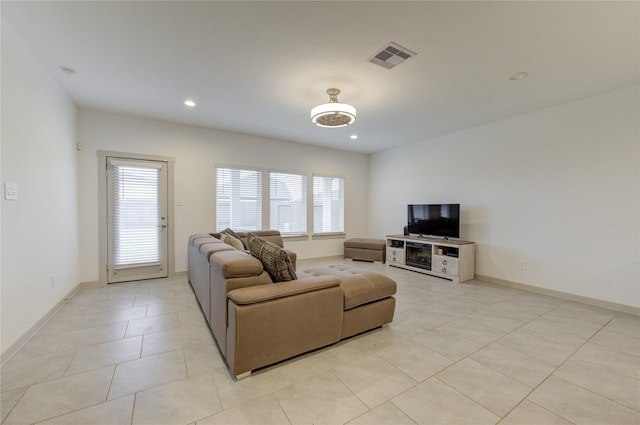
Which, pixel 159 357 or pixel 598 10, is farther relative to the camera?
pixel 159 357

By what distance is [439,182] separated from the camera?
5266mm

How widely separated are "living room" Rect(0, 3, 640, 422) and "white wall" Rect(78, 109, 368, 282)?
20 millimetres

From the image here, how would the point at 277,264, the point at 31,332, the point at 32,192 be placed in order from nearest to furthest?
the point at 277,264, the point at 31,332, the point at 32,192

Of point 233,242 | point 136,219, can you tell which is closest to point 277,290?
point 233,242

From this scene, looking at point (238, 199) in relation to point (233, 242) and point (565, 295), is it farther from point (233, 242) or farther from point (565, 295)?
point (565, 295)

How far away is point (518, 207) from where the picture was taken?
412 centimetres

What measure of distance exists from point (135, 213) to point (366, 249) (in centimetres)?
455

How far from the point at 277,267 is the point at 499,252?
403cm

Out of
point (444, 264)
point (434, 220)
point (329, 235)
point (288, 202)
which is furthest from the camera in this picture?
point (329, 235)

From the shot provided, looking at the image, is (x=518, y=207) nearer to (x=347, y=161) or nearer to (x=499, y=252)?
(x=499, y=252)

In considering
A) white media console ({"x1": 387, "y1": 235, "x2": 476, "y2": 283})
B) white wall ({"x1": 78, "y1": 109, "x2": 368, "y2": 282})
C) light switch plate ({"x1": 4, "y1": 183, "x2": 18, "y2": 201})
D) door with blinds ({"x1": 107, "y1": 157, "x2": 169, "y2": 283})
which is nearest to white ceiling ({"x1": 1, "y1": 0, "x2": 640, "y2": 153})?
white wall ({"x1": 78, "y1": 109, "x2": 368, "y2": 282})

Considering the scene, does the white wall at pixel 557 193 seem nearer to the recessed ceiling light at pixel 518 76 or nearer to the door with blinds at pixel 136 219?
the recessed ceiling light at pixel 518 76

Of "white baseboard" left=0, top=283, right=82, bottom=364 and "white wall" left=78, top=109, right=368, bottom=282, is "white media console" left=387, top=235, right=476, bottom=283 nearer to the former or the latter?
"white wall" left=78, top=109, right=368, bottom=282

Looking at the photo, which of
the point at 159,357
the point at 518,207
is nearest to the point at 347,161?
the point at 518,207
